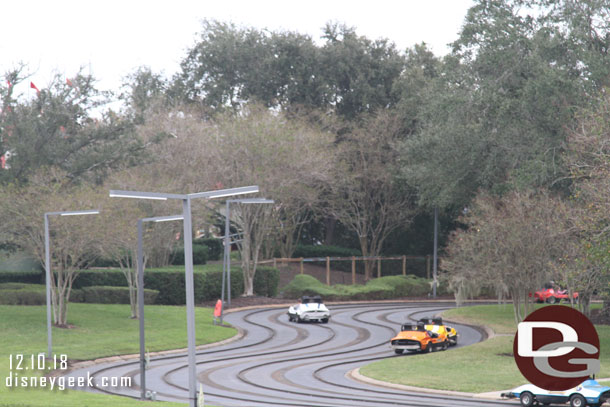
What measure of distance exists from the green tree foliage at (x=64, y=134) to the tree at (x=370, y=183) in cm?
1990

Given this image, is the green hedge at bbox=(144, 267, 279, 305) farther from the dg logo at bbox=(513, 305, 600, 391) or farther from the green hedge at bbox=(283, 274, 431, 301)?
the dg logo at bbox=(513, 305, 600, 391)

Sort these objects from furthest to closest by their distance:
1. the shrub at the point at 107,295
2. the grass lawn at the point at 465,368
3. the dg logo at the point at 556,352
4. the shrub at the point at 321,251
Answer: the shrub at the point at 321,251 → the shrub at the point at 107,295 → the grass lawn at the point at 465,368 → the dg logo at the point at 556,352

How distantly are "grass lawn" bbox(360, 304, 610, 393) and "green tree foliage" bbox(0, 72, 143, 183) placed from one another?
22.2 meters

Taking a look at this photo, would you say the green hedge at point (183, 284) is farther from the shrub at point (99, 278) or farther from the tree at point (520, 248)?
the tree at point (520, 248)

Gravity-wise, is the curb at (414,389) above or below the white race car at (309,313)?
below

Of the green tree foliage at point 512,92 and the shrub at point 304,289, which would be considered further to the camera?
the shrub at point 304,289

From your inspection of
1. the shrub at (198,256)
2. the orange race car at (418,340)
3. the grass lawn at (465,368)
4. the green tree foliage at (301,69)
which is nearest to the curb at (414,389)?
the grass lawn at (465,368)

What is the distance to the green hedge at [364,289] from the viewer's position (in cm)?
5759

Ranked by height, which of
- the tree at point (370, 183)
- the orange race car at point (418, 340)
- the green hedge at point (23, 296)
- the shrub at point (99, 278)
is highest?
the tree at point (370, 183)

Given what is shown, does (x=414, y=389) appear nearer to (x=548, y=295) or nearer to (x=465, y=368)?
(x=465, y=368)

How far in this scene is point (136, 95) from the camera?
74.2m

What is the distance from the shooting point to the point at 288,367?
101 ft

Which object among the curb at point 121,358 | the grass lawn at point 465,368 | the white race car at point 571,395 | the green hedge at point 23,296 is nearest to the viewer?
the white race car at point 571,395

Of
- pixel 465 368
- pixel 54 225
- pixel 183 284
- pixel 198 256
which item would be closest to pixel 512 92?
pixel 465 368
